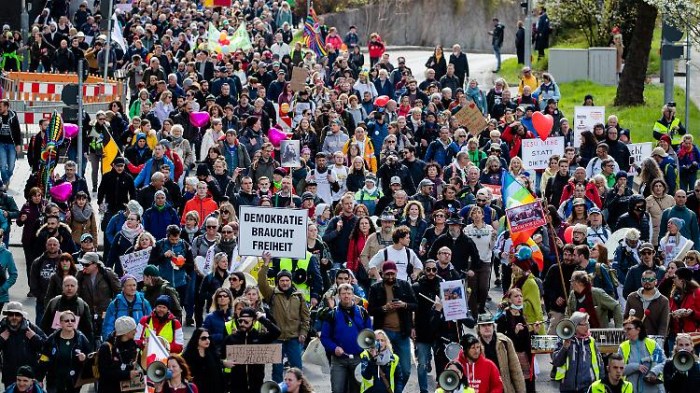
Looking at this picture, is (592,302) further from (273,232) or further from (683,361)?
(273,232)

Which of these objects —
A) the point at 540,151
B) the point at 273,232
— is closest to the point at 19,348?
the point at 273,232

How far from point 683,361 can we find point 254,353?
4.01 meters

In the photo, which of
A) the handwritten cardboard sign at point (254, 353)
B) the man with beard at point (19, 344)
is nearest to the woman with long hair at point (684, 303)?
the handwritten cardboard sign at point (254, 353)

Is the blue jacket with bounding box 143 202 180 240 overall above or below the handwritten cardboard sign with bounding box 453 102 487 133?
below

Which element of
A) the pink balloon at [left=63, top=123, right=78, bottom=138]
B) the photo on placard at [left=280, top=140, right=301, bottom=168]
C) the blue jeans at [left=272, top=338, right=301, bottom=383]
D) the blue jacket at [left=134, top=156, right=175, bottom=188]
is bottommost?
the blue jeans at [left=272, top=338, right=301, bottom=383]

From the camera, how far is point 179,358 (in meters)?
15.4

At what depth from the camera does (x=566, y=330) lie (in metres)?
16.8

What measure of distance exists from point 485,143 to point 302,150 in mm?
3236

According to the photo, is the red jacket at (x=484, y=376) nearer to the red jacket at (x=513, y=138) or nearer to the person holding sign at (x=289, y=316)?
the person holding sign at (x=289, y=316)

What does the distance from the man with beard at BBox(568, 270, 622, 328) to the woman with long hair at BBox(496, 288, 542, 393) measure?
1.45m

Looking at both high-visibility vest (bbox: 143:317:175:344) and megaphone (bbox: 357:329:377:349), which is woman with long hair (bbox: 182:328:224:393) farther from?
megaphone (bbox: 357:329:377:349)

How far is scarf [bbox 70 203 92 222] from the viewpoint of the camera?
22.2 m

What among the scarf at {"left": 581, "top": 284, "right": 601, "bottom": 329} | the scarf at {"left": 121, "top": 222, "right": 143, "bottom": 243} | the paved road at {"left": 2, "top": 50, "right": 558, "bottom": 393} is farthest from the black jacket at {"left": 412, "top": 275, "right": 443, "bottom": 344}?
the scarf at {"left": 121, "top": 222, "right": 143, "bottom": 243}

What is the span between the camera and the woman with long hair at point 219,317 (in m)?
17.1
